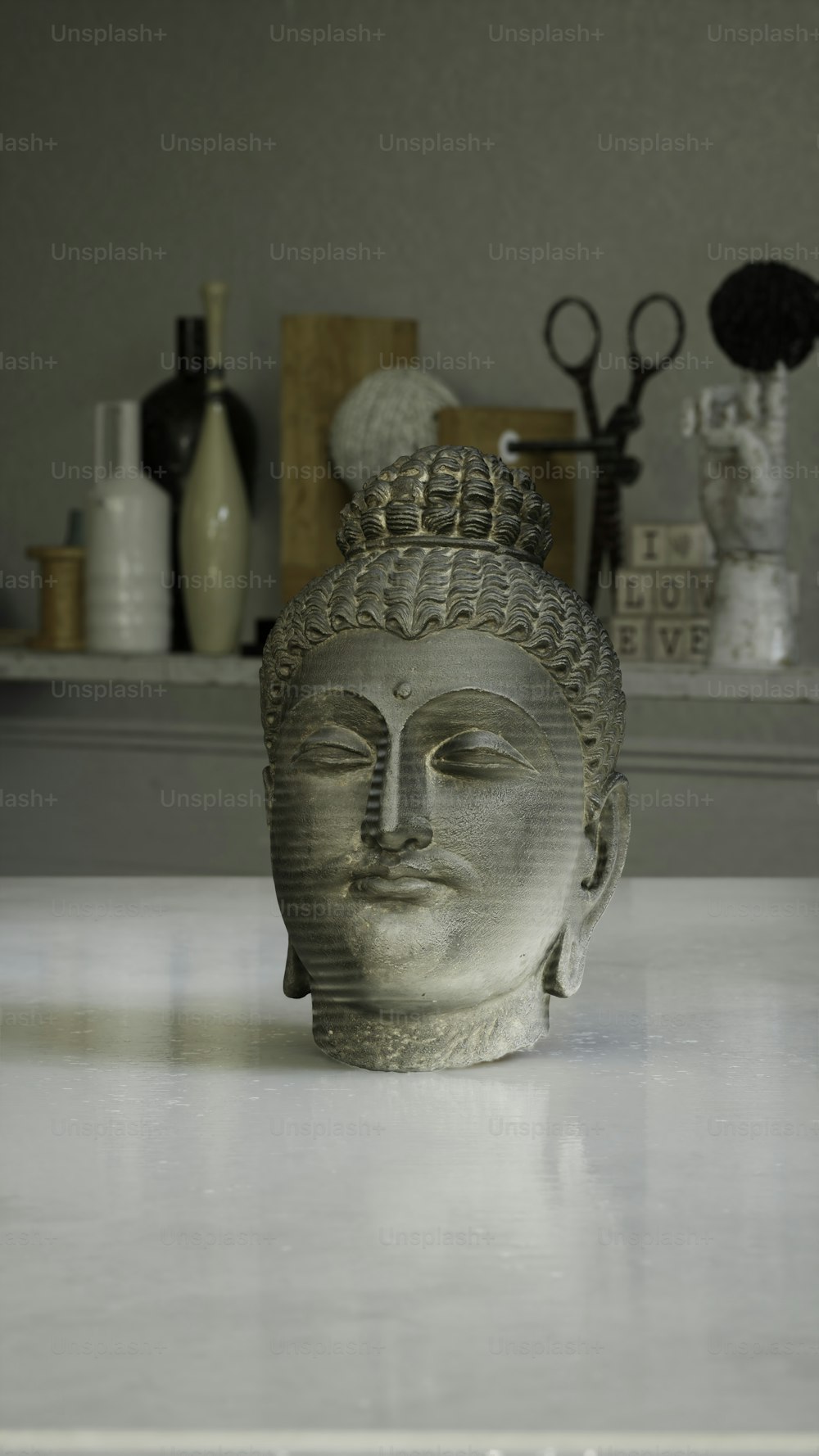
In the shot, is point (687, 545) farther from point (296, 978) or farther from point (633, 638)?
point (296, 978)

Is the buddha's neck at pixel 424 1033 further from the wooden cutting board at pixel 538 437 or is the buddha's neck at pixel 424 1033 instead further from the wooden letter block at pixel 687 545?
the wooden cutting board at pixel 538 437

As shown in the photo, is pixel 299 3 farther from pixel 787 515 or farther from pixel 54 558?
pixel 787 515

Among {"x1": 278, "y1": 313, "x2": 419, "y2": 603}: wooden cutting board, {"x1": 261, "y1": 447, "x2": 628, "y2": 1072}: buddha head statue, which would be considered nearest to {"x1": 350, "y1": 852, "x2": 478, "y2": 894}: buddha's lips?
{"x1": 261, "y1": 447, "x2": 628, "y2": 1072}: buddha head statue

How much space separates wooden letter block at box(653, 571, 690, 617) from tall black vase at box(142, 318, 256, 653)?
1.14 meters

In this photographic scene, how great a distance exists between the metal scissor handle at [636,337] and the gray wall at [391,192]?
4 centimetres

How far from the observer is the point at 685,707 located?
11.7ft

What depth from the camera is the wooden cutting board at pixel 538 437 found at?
139 inches

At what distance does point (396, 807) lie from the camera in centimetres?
136

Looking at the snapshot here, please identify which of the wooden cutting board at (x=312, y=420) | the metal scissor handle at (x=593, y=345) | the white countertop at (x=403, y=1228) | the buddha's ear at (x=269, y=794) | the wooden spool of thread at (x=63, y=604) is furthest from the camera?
the wooden spool of thread at (x=63, y=604)

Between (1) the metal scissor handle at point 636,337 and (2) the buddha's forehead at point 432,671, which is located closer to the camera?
(2) the buddha's forehead at point 432,671

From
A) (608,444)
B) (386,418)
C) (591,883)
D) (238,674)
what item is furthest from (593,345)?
(591,883)

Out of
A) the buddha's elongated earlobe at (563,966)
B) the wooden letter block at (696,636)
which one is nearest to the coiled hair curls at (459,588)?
the buddha's elongated earlobe at (563,966)

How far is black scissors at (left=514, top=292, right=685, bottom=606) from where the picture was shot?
342 centimetres

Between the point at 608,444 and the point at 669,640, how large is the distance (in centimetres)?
39
